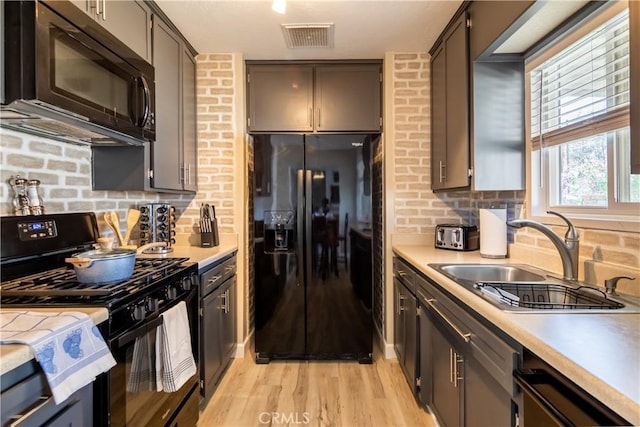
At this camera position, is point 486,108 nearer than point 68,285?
No

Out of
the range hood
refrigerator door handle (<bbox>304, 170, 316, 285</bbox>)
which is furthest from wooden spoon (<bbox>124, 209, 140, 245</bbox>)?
refrigerator door handle (<bbox>304, 170, 316, 285</bbox>)

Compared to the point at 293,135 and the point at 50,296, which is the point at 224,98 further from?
the point at 50,296

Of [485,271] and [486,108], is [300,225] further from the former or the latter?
[486,108]

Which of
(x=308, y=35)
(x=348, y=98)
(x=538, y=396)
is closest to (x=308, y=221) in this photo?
(x=348, y=98)

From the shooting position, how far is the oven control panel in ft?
4.47

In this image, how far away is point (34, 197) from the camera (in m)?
1.44

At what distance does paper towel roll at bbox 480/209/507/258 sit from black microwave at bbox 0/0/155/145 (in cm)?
200

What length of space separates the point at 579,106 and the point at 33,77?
223 cm

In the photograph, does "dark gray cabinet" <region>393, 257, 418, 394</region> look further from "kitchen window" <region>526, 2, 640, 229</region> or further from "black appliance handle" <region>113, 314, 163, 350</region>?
"black appliance handle" <region>113, 314, 163, 350</region>

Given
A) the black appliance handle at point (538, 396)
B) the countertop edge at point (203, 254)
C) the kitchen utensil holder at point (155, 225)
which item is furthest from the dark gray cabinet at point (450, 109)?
the kitchen utensil holder at point (155, 225)

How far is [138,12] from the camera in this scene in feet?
6.09

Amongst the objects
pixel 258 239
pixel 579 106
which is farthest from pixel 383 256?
pixel 579 106

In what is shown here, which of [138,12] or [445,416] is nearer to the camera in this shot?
[445,416]

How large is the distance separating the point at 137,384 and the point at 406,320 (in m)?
1.57
